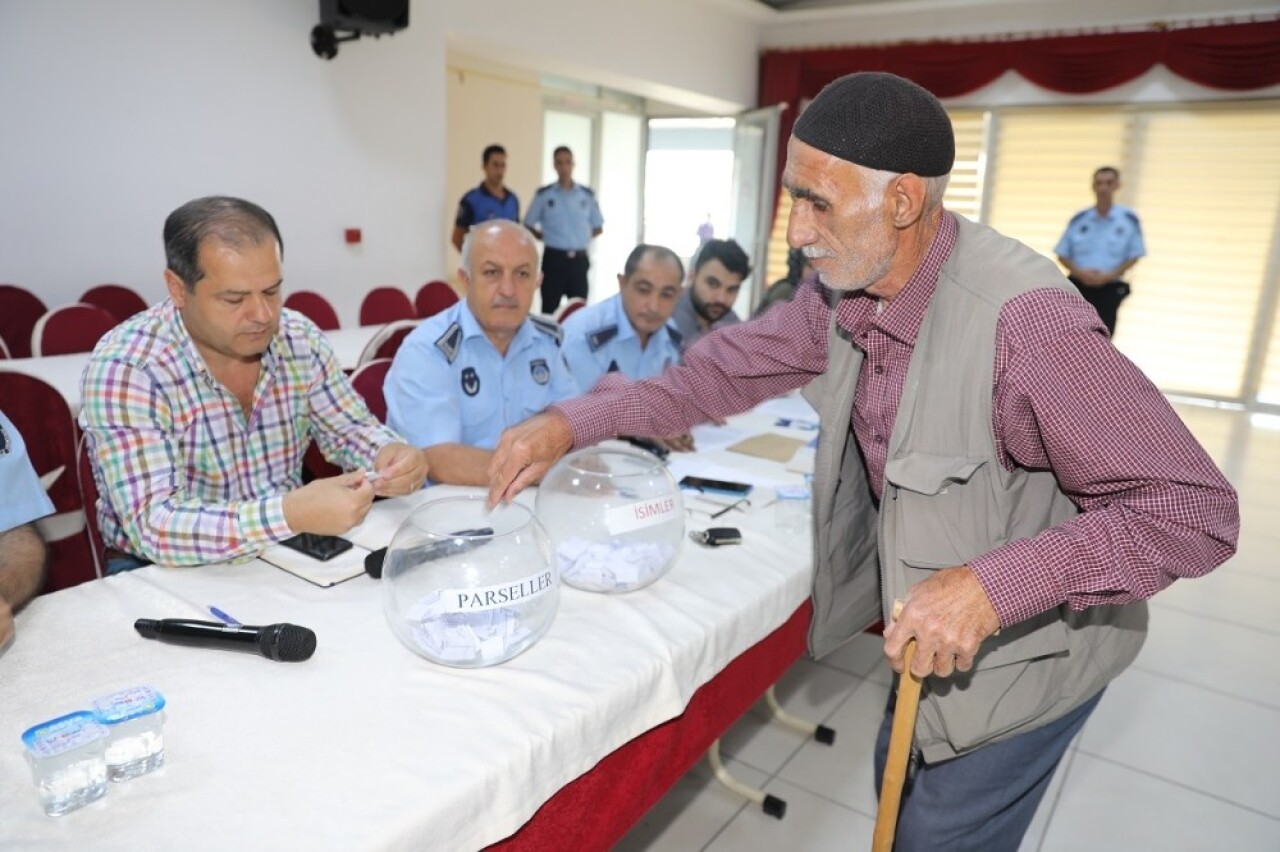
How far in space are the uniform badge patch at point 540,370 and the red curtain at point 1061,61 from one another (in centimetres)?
641

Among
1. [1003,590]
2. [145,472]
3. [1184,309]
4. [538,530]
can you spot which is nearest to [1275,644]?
[1003,590]

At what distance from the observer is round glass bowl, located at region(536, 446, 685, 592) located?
1361 millimetres

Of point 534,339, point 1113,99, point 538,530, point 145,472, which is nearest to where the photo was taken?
point 538,530

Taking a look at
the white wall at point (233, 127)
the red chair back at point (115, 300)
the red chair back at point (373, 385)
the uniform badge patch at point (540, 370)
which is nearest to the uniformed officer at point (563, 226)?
the white wall at point (233, 127)

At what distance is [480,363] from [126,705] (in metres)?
1.51

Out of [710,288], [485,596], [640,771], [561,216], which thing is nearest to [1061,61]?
[561,216]

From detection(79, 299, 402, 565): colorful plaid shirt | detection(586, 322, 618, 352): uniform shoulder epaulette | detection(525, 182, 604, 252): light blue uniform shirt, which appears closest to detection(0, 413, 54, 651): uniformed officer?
detection(79, 299, 402, 565): colorful plaid shirt

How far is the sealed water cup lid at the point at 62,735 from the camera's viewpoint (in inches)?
32.8

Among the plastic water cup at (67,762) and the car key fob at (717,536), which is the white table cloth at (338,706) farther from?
the car key fob at (717,536)

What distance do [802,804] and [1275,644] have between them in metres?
2.26

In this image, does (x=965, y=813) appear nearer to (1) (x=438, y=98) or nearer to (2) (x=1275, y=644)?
(2) (x=1275, y=644)

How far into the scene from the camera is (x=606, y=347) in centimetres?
315

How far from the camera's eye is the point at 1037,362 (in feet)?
3.33

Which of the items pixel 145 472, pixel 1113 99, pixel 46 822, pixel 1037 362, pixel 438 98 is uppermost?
pixel 1113 99
